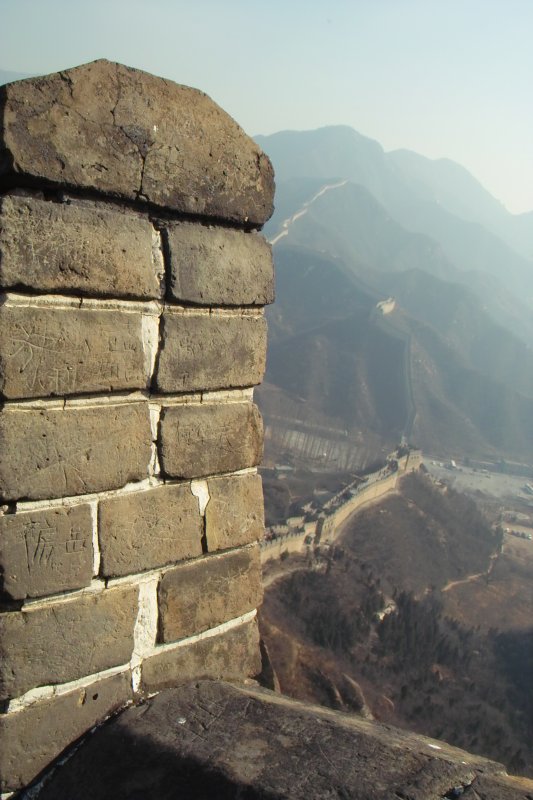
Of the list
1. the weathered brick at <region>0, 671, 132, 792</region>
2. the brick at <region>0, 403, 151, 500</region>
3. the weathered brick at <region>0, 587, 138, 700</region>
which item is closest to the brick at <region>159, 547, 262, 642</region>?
the weathered brick at <region>0, 587, 138, 700</region>

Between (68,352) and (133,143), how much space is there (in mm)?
582

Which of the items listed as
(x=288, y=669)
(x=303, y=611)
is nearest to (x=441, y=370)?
(x=303, y=611)

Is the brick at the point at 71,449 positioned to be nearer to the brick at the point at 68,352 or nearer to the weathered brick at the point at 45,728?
the brick at the point at 68,352

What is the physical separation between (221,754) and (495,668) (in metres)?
34.8

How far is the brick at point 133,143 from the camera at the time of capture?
Answer: 1588mm

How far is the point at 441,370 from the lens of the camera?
304ft

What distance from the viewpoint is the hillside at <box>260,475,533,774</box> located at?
22359 millimetres

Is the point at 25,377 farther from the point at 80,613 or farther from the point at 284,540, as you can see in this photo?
the point at 284,540

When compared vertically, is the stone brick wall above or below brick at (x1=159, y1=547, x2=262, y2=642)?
above

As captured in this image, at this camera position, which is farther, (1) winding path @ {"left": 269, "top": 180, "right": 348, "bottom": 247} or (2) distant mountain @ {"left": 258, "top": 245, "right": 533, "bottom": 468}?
(1) winding path @ {"left": 269, "top": 180, "right": 348, "bottom": 247}

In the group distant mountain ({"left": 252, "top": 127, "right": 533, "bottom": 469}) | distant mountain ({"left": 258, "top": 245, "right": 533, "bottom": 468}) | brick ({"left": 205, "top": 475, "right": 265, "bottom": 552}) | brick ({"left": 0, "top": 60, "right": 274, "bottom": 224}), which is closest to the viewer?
brick ({"left": 0, "top": 60, "right": 274, "bottom": 224})

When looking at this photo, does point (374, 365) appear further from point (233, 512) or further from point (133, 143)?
point (133, 143)

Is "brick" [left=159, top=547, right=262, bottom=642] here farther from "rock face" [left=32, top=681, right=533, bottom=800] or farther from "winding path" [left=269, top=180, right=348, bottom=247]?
"winding path" [left=269, top=180, right=348, bottom=247]

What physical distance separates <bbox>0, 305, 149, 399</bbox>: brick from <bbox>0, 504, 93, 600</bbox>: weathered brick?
0.30 metres
